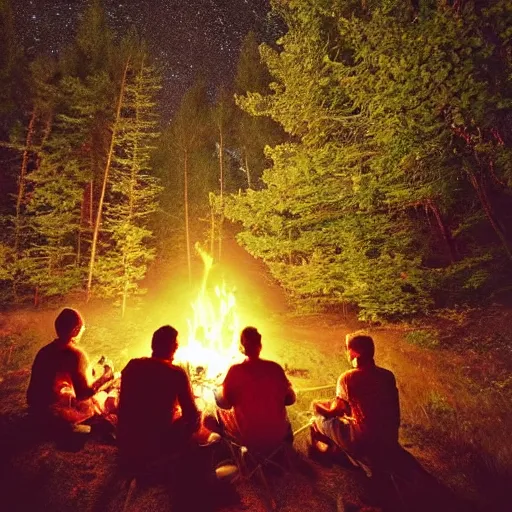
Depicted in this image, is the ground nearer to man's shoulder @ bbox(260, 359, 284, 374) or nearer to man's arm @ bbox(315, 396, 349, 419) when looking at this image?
man's arm @ bbox(315, 396, 349, 419)

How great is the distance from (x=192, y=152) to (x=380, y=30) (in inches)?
824

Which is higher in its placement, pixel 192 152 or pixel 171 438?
pixel 192 152

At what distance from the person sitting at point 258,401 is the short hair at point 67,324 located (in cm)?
226

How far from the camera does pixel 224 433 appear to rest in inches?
190

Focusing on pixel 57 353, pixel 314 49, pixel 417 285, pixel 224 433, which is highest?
pixel 314 49

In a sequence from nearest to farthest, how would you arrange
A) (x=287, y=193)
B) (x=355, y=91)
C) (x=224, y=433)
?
(x=224, y=433) → (x=355, y=91) → (x=287, y=193)

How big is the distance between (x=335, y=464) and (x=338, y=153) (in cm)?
677

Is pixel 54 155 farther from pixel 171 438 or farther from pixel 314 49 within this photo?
pixel 171 438

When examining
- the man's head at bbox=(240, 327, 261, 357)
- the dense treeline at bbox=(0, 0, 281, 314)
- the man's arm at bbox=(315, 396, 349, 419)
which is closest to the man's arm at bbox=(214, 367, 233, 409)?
the man's head at bbox=(240, 327, 261, 357)

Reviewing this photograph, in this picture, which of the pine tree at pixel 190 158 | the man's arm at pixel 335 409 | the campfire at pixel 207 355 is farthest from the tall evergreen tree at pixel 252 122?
the man's arm at pixel 335 409

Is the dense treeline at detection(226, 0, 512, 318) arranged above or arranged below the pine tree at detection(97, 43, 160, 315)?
below

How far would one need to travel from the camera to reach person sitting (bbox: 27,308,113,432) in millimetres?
4430

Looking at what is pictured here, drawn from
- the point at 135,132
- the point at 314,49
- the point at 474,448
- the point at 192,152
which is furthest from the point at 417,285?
the point at 192,152

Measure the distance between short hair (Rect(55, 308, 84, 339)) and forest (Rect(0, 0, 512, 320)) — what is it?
5960 millimetres
